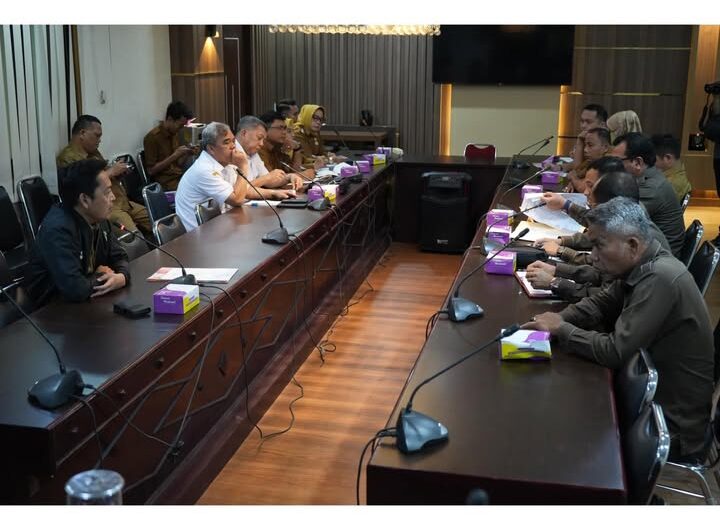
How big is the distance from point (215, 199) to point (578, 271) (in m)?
2.16

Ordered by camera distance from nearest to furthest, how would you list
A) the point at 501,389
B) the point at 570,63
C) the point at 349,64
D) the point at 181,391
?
1. the point at 501,389
2. the point at 181,391
3. the point at 570,63
4. the point at 349,64

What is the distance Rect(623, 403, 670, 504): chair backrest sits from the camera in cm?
183

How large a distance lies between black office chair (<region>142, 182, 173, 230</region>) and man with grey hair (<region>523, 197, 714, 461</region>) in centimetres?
253

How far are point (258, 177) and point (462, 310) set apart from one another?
8.99 ft

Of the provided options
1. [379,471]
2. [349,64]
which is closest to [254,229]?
[379,471]

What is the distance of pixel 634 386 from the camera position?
2.21m

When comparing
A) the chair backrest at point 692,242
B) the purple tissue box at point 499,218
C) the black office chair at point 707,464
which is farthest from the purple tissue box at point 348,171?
the black office chair at point 707,464

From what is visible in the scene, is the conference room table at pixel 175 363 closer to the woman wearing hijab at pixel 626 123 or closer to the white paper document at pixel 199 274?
the white paper document at pixel 199 274

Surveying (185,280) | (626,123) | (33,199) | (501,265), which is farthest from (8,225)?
(626,123)

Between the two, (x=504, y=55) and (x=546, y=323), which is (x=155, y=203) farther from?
(x=504, y=55)

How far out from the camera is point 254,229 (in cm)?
411

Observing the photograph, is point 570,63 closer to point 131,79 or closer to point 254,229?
point 131,79

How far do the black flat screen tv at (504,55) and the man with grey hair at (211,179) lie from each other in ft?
14.6

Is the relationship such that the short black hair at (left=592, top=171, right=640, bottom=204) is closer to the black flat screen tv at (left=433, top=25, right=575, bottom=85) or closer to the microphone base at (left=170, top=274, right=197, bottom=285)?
the microphone base at (left=170, top=274, right=197, bottom=285)
